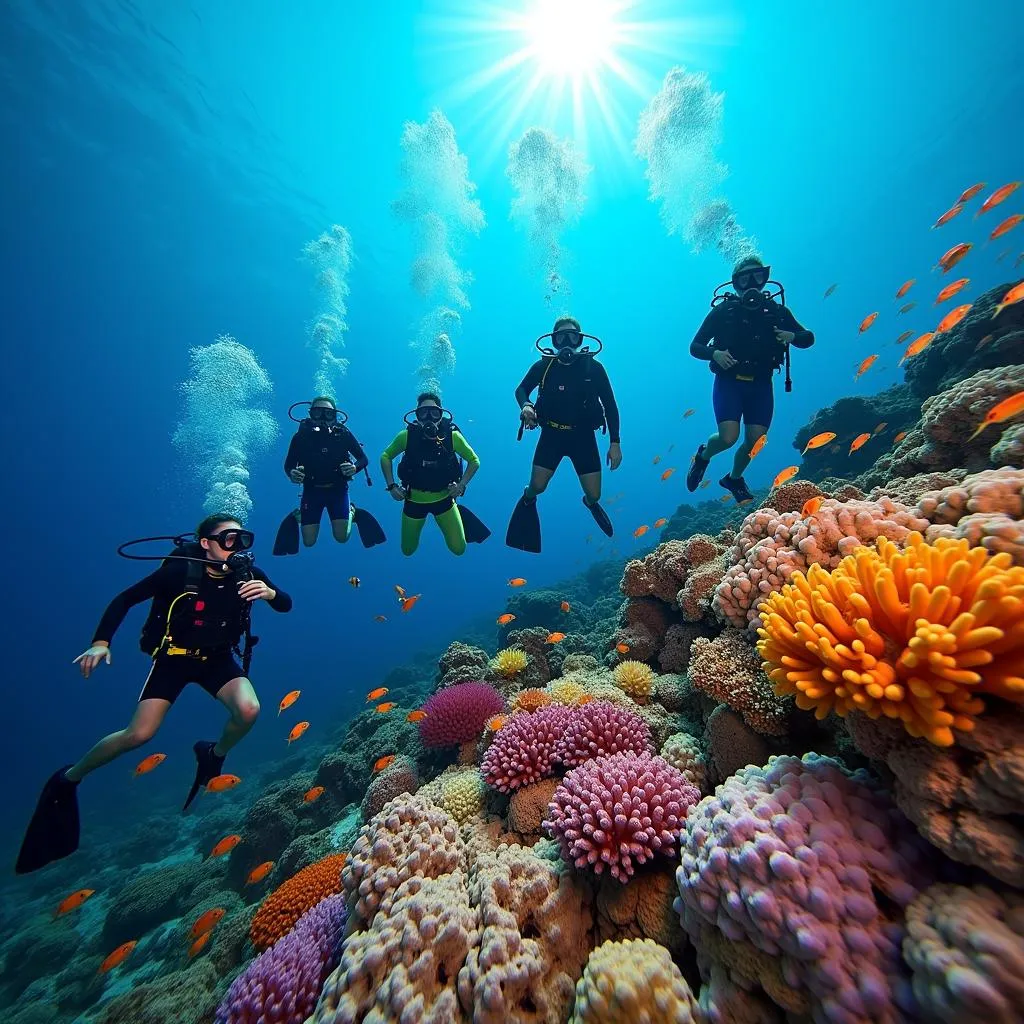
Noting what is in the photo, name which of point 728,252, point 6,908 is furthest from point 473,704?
point 728,252

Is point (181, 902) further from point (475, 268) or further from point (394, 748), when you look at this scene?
point (475, 268)

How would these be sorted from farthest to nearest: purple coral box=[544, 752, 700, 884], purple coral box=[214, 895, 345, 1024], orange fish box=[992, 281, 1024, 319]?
orange fish box=[992, 281, 1024, 319], purple coral box=[214, 895, 345, 1024], purple coral box=[544, 752, 700, 884]

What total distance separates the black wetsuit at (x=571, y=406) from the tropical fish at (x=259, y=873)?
802 cm

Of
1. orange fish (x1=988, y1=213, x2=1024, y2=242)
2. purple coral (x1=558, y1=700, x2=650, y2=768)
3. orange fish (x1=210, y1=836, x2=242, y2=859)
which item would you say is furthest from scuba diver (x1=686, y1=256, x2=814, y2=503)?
orange fish (x1=210, y1=836, x2=242, y2=859)

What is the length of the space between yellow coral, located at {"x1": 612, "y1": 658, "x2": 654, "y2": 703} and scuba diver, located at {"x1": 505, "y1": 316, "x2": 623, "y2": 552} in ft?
12.7

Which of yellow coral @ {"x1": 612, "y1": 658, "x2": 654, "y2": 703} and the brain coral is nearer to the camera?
the brain coral

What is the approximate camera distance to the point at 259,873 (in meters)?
6.34

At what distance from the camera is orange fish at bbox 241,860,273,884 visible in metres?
6.32

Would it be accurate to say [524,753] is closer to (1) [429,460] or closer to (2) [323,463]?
(1) [429,460]

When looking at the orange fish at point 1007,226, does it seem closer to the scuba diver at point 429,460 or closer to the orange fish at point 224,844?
the scuba diver at point 429,460

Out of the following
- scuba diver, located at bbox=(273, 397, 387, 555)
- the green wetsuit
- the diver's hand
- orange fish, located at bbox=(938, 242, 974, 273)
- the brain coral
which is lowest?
the brain coral

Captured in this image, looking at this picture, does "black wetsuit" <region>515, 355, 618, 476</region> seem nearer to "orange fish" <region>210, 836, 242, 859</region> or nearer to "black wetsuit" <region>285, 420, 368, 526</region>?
"black wetsuit" <region>285, 420, 368, 526</region>

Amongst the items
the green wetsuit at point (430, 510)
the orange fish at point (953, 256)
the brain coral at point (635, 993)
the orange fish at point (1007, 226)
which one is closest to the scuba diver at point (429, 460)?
the green wetsuit at point (430, 510)

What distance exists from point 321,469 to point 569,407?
592cm
